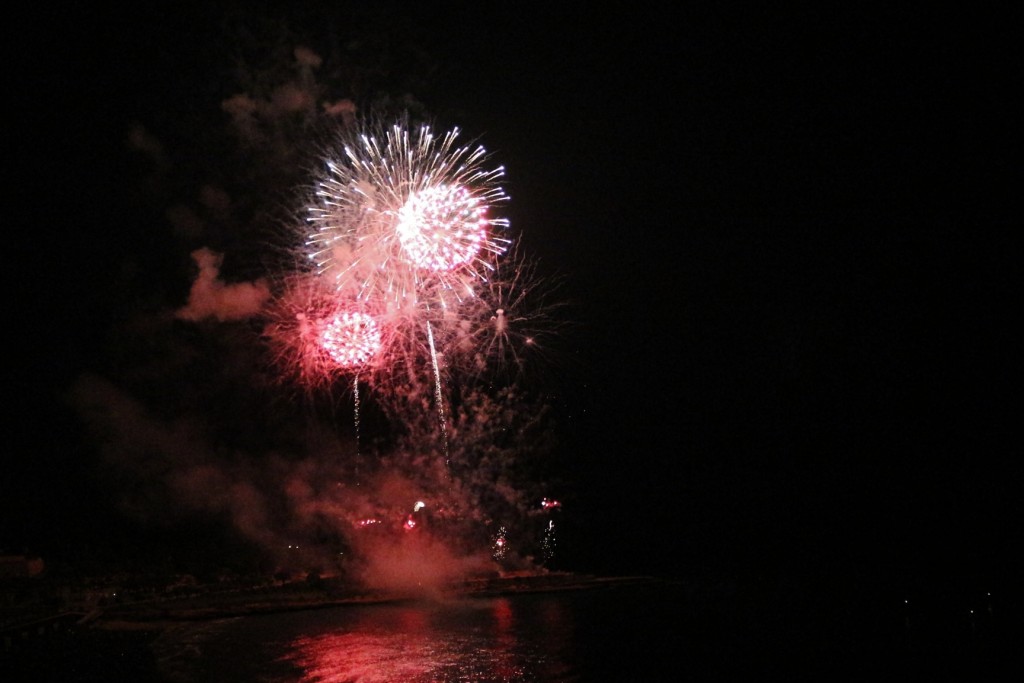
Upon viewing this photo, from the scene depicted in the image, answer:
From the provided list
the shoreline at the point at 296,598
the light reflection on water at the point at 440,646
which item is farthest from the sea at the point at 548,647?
the shoreline at the point at 296,598

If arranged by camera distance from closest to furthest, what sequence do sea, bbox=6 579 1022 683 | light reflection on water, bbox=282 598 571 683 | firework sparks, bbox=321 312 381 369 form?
light reflection on water, bbox=282 598 571 683, sea, bbox=6 579 1022 683, firework sparks, bbox=321 312 381 369

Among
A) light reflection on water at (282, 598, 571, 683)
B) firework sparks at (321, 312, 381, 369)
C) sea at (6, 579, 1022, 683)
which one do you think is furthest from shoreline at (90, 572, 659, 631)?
firework sparks at (321, 312, 381, 369)

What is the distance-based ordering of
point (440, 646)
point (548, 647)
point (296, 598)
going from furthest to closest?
1. point (296, 598)
2. point (440, 646)
3. point (548, 647)

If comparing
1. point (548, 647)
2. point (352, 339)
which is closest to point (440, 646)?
point (548, 647)

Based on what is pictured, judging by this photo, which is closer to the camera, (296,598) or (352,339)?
(352,339)

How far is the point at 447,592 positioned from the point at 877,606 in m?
11.2

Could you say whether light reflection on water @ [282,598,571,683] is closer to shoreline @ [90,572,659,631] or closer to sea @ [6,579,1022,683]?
sea @ [6,579,1022,683]

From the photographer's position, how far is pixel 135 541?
27312 mm

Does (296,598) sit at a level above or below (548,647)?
above

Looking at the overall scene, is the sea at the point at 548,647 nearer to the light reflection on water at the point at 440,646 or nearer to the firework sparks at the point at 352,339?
the light reflection on water at the point at 440,646

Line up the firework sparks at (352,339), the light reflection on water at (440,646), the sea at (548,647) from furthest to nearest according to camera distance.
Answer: the firework sparks at (352,339), the sea at (548,647), the light reflection on water at (440,646)

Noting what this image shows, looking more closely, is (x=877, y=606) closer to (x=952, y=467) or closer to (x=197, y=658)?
(x=952, y=467)

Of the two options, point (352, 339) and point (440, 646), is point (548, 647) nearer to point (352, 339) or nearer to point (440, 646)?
point (440, 646)

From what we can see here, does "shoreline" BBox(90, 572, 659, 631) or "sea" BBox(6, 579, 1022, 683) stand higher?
"shoreline" BBox(90, 572, 659, 631)
